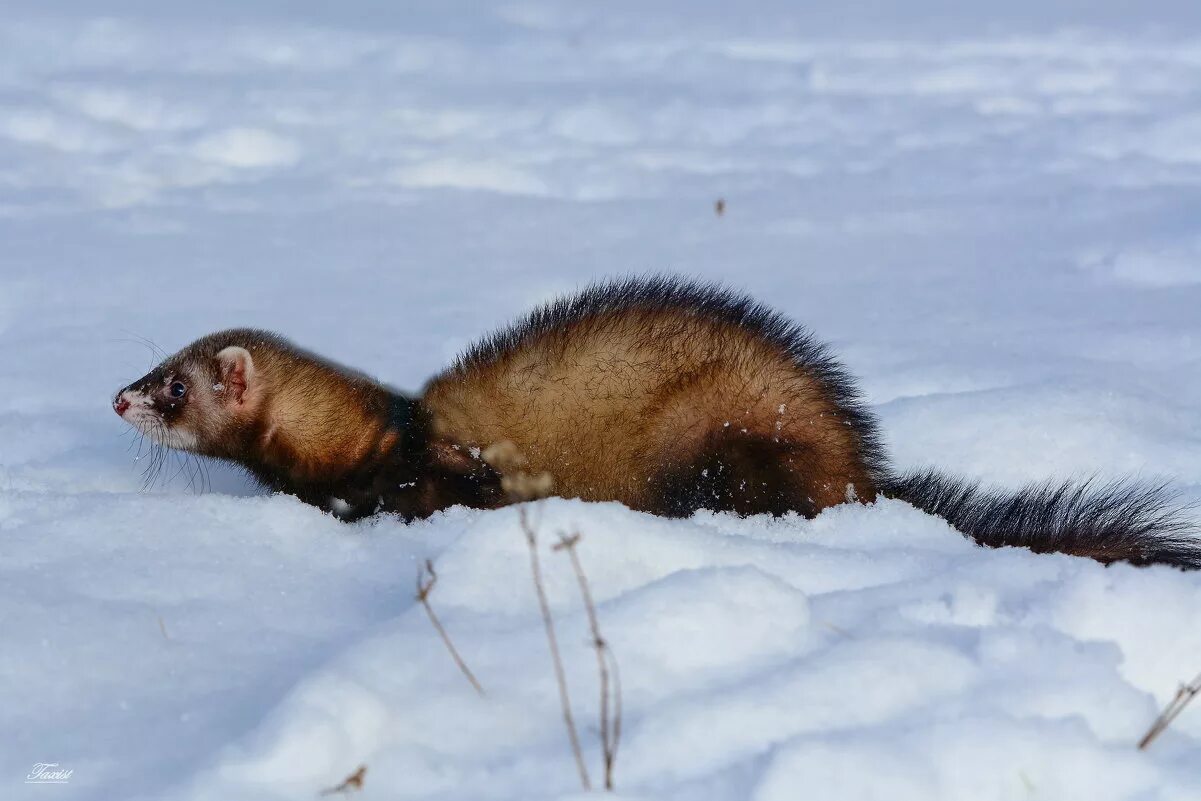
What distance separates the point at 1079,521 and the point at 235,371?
85.3 inches

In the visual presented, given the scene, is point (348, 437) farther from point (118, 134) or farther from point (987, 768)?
point (118, 134)

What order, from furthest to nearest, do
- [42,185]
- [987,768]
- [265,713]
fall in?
[42,185], [265,713], [987,768]

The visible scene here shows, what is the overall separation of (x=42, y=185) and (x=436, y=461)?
4.18 m

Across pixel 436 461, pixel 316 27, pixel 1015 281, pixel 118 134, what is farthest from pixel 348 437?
pixel 316 27

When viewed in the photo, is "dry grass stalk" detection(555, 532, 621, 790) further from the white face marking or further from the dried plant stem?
the white face marking

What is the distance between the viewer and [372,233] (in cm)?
587

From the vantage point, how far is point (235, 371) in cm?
346

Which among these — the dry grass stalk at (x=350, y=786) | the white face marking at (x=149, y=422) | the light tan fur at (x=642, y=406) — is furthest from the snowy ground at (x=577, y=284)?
the light tan fur at (x=642, y=406)

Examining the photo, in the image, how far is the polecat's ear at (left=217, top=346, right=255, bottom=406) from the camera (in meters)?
3.46

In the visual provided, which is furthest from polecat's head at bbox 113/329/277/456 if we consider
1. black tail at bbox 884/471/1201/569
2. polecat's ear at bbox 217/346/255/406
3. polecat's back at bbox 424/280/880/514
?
black tail at bbox 884/471/1201/569

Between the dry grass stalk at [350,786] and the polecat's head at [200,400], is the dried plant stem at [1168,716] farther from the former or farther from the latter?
the polecat's head at [200,400]

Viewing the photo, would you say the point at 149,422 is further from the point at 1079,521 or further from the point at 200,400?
the point at 1079,521

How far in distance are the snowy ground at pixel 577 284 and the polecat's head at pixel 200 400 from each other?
15 centimetres

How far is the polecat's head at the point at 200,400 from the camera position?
3449mm
